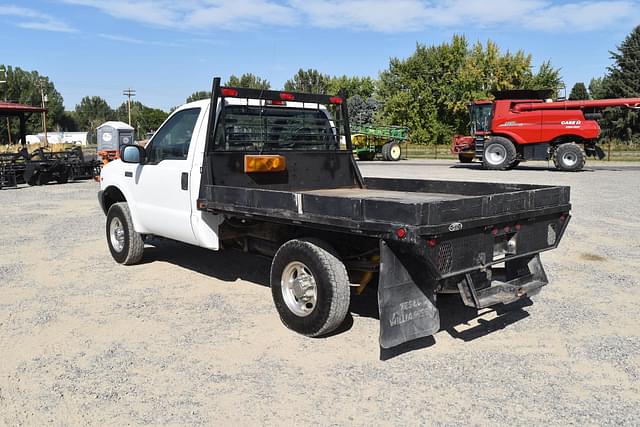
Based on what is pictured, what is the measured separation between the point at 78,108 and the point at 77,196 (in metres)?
123

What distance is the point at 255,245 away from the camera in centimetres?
622

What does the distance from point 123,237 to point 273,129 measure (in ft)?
8.46

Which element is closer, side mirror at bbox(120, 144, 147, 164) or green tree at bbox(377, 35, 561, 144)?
side mirror at bbox(120, 144, 147, 164)

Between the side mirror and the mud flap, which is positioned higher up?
the side mirror

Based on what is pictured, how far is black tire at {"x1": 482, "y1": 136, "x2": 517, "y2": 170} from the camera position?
907 inches

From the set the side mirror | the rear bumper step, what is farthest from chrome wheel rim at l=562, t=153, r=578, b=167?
the side mirror

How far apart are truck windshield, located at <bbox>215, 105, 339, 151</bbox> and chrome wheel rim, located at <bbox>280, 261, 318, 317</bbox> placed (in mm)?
1729

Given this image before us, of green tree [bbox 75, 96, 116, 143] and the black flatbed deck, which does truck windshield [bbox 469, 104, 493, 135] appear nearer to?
the black flatbed deck

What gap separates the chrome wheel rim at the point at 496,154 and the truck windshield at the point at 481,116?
1.36 meters

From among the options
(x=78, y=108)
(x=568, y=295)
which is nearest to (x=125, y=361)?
(x=568, y=295)

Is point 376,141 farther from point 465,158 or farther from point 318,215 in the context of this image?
point 318,215

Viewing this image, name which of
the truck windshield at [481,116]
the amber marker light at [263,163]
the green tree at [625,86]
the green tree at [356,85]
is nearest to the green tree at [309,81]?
the green tree at [356,85]

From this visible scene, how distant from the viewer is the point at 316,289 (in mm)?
4863

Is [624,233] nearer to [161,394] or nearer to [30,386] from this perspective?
[161,394]
